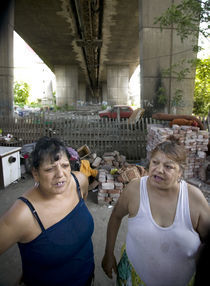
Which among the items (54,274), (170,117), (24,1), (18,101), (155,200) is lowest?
(54,274)

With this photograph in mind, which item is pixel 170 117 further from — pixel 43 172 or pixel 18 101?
pixel 18 101

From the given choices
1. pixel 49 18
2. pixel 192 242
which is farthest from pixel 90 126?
pixel 49 18

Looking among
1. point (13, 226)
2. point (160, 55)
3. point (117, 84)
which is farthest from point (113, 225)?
point (117, 84)

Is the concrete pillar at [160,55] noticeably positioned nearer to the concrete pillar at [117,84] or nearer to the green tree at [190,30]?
the green tree at [190,30]

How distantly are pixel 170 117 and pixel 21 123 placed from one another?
6.17 meters

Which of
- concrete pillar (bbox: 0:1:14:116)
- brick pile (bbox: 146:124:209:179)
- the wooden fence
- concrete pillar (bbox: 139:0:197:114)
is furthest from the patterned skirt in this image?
concrete pillar (bbox: 0:1:14:116)

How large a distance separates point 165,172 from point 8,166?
4.93 m

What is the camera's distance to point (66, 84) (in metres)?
29.9

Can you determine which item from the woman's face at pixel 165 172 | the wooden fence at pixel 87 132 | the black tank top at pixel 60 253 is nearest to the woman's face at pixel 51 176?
the black tank top at pixel 60 253

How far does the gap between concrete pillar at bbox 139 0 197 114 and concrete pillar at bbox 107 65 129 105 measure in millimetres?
19172

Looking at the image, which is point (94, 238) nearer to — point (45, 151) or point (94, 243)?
point (94, 243)

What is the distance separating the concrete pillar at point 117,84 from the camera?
29375 millimetres

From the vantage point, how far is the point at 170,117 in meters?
6.91

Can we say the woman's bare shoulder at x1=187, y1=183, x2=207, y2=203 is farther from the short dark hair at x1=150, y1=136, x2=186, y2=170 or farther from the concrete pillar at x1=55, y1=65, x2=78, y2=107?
the concrete pillar at x1=55, y1=65, x2=78, y2=107
